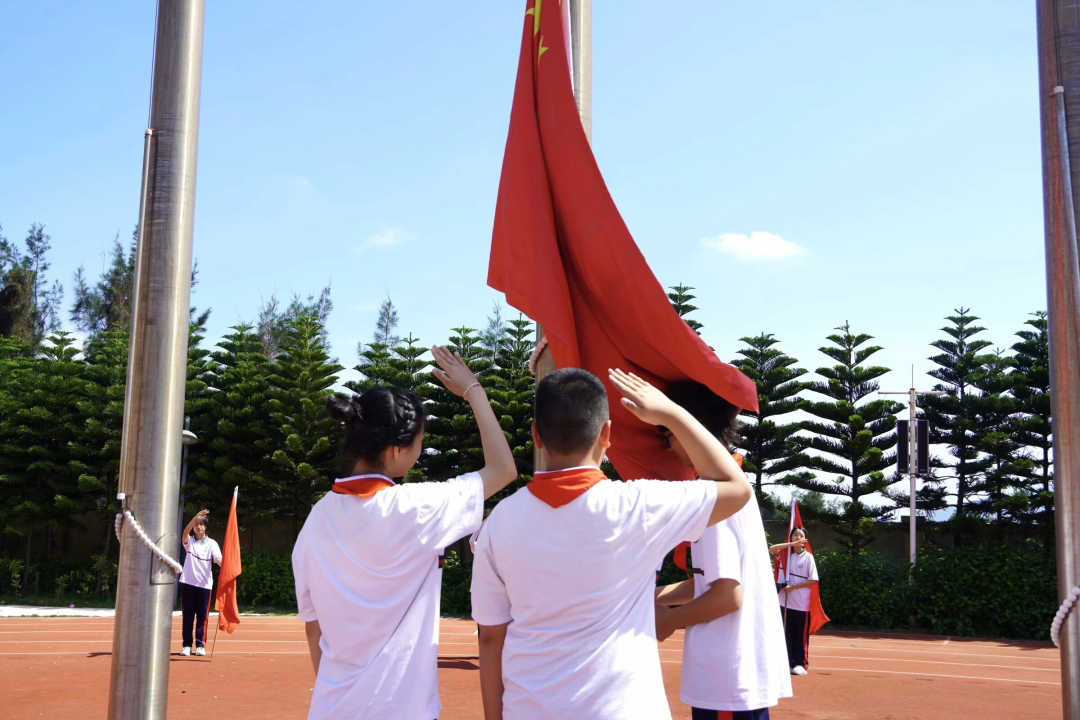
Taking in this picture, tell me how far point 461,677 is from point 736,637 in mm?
7498

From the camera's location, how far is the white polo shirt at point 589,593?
1.86 m

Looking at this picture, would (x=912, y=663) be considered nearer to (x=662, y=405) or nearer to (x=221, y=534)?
(x=662, y=405)

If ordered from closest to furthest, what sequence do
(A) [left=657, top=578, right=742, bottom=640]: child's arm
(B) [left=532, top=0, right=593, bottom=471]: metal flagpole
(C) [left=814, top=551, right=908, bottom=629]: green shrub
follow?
(A) [left=657, top=578, right=742, bottom=640]: child's arm < (B) [left=532, top=0, right=593, bottom=471]: metal flagpole < (C) [left=814, top=551, right=908, bottom=629]: green shrub

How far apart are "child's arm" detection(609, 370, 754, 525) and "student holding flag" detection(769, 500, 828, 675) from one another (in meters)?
7.82

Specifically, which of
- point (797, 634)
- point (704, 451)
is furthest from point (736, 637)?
point (797, 634)

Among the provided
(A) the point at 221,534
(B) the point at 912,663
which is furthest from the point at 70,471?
(B) the point at 912,663

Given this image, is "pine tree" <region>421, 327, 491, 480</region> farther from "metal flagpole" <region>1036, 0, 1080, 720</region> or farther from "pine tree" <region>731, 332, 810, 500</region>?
"metal flagpole" <region>1036, 0, 1080, 720</region>

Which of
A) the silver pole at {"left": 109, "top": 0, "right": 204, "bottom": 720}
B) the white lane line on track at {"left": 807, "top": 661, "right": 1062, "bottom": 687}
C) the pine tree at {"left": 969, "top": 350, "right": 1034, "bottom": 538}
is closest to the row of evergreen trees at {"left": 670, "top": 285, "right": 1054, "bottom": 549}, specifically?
the pine tree at {"left": 969, "top": 350, "right": 1034, "bottom": 538}

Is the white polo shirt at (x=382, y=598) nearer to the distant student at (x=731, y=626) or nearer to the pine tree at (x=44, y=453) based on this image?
the distant student at (x=731, y=626)

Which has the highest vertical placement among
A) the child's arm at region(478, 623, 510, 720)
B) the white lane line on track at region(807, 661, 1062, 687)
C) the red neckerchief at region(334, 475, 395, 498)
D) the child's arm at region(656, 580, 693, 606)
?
the red neckerchief at region(334, 475, 395, 498)

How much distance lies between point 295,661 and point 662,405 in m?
9.90

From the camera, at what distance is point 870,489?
1966 cm

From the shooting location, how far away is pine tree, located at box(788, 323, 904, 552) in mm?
19609

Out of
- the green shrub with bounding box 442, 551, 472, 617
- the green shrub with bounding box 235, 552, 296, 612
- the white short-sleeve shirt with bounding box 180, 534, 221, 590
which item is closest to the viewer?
the white short-sleeve shirt with bounding box 180, 534, 221, 590
